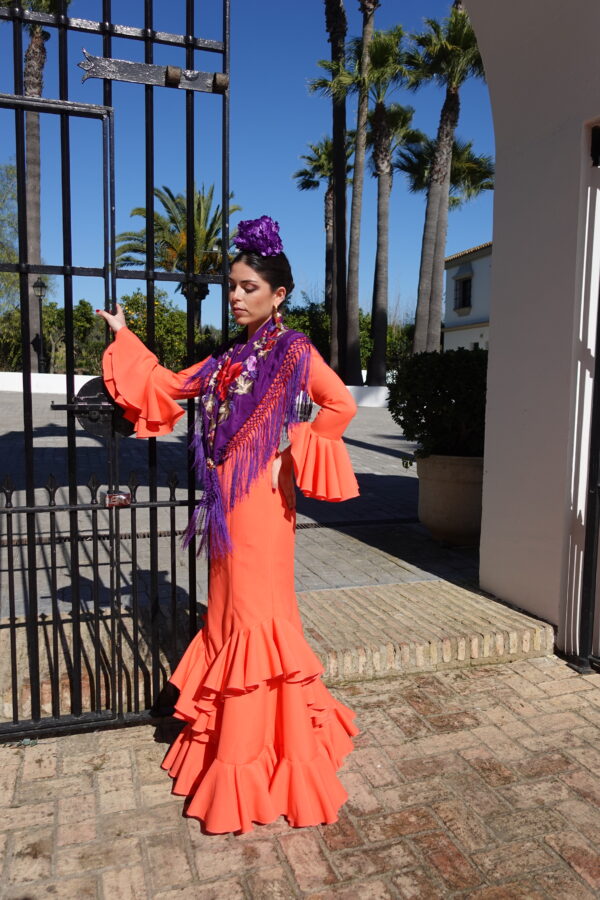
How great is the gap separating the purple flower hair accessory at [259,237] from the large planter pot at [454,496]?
10.7 feet

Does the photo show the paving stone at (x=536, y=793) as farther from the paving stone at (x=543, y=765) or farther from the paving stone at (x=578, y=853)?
Answer: the paving stone at (x=578, y=853)

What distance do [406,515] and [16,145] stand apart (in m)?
5.10

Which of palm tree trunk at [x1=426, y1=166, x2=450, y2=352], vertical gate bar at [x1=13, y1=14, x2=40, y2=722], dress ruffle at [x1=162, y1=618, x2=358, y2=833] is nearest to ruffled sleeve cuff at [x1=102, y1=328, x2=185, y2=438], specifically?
vertical gate bar at [x1=13, y1=14, x2=40, y2=722]

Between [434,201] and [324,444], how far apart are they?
2042cm

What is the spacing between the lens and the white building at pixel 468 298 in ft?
121

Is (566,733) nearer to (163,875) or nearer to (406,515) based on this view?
(163,875)

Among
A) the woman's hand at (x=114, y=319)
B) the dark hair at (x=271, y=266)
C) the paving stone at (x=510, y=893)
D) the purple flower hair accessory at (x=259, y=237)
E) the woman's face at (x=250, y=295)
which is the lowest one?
the paving stone at (x=510, y=893)

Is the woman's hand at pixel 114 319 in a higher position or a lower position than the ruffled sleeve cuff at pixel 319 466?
higher

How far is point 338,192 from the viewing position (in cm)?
2055

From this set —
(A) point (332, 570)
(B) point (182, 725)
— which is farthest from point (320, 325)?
(B) point (182, 725)

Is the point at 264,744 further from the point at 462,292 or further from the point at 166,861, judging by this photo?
the point at 462,292

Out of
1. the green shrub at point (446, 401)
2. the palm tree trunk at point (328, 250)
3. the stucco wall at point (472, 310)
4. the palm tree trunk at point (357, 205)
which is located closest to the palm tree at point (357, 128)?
the palm tree trunk at point (357, 205)

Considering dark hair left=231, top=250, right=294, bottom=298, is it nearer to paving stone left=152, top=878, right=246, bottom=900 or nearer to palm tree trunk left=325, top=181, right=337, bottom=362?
paving stone left=152, top=878, right=246, bottom=900

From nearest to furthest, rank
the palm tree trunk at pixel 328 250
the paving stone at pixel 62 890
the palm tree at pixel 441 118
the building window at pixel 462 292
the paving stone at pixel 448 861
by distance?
the paving stone at pixel 62 890 → the paving stone at pixel 448 861 → the palm tree at pixel 441 118 → the palm tree trunk at pixel 328 250 → the building window at pixel 462 292
